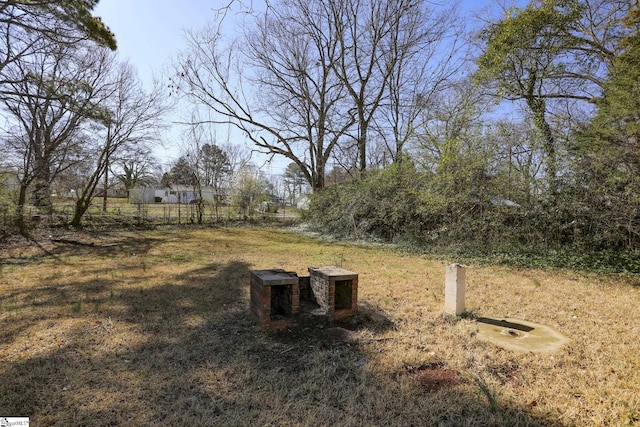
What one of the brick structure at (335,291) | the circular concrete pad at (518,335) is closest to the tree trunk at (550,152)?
the circular concrete pad at (518,335)

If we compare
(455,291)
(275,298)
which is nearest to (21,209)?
(275,298)

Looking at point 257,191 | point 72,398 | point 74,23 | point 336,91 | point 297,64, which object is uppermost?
point 297,64

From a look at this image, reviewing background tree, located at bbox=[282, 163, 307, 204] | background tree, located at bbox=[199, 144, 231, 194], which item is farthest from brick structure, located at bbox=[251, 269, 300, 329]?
background tree, located at bbox=[282, 163, 307, 204]

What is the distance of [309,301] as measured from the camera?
3953 mm

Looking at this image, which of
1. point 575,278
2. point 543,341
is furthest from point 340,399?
→ point 575,278

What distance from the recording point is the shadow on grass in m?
1.95

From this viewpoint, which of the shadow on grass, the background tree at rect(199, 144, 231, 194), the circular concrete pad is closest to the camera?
the shadow on grass

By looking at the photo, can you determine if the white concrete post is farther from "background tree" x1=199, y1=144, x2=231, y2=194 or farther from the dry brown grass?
"background tree" x1=199, y1=144, x2=231, y2=194

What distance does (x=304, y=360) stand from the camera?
2.69 meters

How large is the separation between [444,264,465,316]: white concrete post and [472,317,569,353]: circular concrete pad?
249 millimetres

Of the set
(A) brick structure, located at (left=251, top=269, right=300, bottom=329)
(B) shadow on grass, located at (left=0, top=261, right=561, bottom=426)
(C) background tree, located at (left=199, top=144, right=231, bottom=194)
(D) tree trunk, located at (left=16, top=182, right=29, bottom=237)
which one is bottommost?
(B) shadow on grass, located at (left=0, top=261, right=561, bottom=426)

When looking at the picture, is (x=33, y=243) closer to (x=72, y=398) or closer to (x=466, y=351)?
(x=72, y=398)

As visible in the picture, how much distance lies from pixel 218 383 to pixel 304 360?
28.5 inches

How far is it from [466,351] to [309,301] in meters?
1.84
